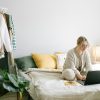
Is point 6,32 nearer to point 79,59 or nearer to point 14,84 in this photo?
point 14,84

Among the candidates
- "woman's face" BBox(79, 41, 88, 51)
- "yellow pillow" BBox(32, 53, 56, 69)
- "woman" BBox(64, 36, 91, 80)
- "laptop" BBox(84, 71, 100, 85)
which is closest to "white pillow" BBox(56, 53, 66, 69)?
"yellow pillow" BBox(32, 53, 56, 69)

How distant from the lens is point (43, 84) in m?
2.29

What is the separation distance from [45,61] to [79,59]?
81cm

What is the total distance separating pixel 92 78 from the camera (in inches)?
88.7

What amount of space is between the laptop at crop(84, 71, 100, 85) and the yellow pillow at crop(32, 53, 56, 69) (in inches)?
46.3

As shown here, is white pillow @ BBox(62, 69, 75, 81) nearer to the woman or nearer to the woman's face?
the woman

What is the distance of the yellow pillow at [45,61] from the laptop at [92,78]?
118 cm

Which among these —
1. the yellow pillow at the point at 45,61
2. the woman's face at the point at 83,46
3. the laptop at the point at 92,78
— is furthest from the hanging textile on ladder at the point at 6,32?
the laptop at the point at 92,78

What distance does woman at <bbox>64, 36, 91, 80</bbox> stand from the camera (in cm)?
263

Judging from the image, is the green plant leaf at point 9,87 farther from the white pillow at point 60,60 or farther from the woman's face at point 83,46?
the white pillow at point 60,60

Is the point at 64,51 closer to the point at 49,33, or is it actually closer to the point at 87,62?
the point at 49,33

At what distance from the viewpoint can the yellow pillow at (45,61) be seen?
3.38 metres

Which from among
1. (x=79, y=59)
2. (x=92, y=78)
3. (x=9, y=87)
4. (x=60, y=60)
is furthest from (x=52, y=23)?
(x=9, y=87)

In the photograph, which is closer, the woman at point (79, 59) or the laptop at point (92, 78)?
the laptop at point (92, 78)
